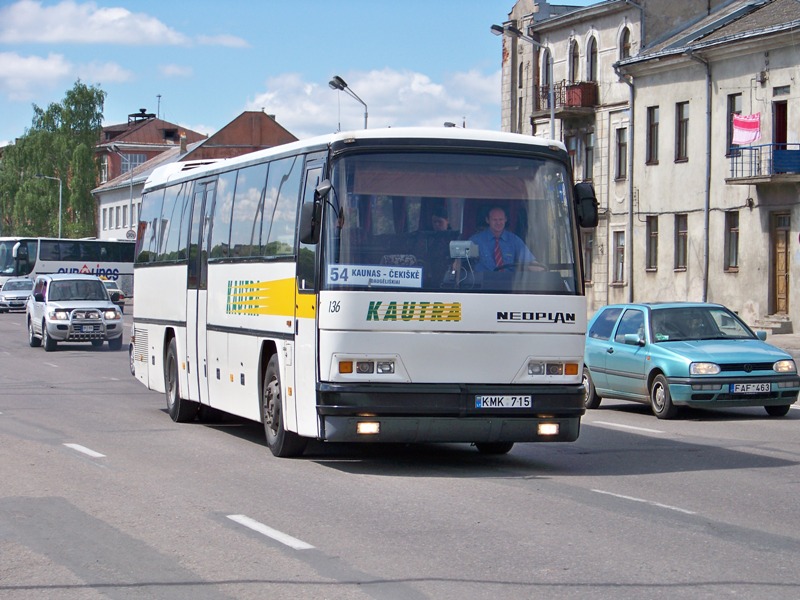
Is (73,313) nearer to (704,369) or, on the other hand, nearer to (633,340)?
(633,340)

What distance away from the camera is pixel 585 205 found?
1270cm

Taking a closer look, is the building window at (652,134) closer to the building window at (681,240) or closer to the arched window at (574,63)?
the building window at (681,240)

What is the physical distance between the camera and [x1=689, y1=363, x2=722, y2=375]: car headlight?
17469 millimetres

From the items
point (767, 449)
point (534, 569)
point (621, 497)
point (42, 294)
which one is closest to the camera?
point (534, 569)

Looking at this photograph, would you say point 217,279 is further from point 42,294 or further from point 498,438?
point 42,294

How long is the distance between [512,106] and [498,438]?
171 feet

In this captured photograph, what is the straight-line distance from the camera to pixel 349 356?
12.0 metres

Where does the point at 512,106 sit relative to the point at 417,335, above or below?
above

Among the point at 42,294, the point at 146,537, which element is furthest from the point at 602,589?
the point at 42,294

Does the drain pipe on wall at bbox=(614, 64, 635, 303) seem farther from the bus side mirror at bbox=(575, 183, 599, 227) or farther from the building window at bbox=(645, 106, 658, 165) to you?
the bus side mirror at bbox=(575, 183, 599, 227)

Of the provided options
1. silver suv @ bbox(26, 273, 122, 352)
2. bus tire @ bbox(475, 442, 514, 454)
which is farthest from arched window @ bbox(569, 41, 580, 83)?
bus tire @ bbox(475, 442, 514, 454)

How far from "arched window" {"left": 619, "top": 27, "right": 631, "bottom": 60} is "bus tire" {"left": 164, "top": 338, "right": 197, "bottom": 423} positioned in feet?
126

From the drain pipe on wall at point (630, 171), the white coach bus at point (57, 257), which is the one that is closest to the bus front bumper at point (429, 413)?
the drain pipe on wall at point (630, 171)

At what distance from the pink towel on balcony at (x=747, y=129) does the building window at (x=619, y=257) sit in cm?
926
